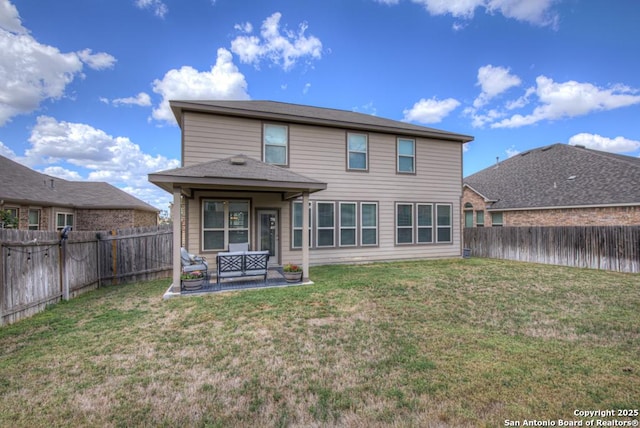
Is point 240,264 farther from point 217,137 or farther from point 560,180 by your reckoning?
point 560,180

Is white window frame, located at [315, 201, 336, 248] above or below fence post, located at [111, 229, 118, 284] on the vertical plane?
above

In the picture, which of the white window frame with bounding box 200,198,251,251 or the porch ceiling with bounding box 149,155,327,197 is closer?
the porch ceiling with bounding box 149,155,327,197

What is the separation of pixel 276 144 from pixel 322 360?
312 inches

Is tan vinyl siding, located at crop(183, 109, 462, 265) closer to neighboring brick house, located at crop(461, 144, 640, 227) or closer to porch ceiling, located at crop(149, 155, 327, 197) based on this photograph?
porch ceiling, located at crop(149, 155, 327, 197)

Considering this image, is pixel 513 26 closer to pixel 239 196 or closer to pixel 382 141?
pixel 382 141

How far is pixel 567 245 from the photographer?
1151 centimetres

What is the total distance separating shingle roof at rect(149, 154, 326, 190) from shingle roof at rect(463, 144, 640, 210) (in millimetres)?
13343

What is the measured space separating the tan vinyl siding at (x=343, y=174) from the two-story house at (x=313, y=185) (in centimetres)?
4

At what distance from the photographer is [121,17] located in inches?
400

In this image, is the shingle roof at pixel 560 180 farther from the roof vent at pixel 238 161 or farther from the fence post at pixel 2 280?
the fence post at pixel 2 280

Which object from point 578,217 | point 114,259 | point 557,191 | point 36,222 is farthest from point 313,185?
point 36,222

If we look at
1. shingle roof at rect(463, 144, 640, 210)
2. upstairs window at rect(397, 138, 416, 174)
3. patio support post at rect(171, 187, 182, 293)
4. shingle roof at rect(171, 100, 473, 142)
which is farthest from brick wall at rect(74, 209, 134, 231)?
shingle roof at rect(463, 144, 640, 210)

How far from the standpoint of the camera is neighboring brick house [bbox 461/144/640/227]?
40.9ft

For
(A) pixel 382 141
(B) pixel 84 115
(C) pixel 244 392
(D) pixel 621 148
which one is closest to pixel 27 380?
(C) pixel 244 392
